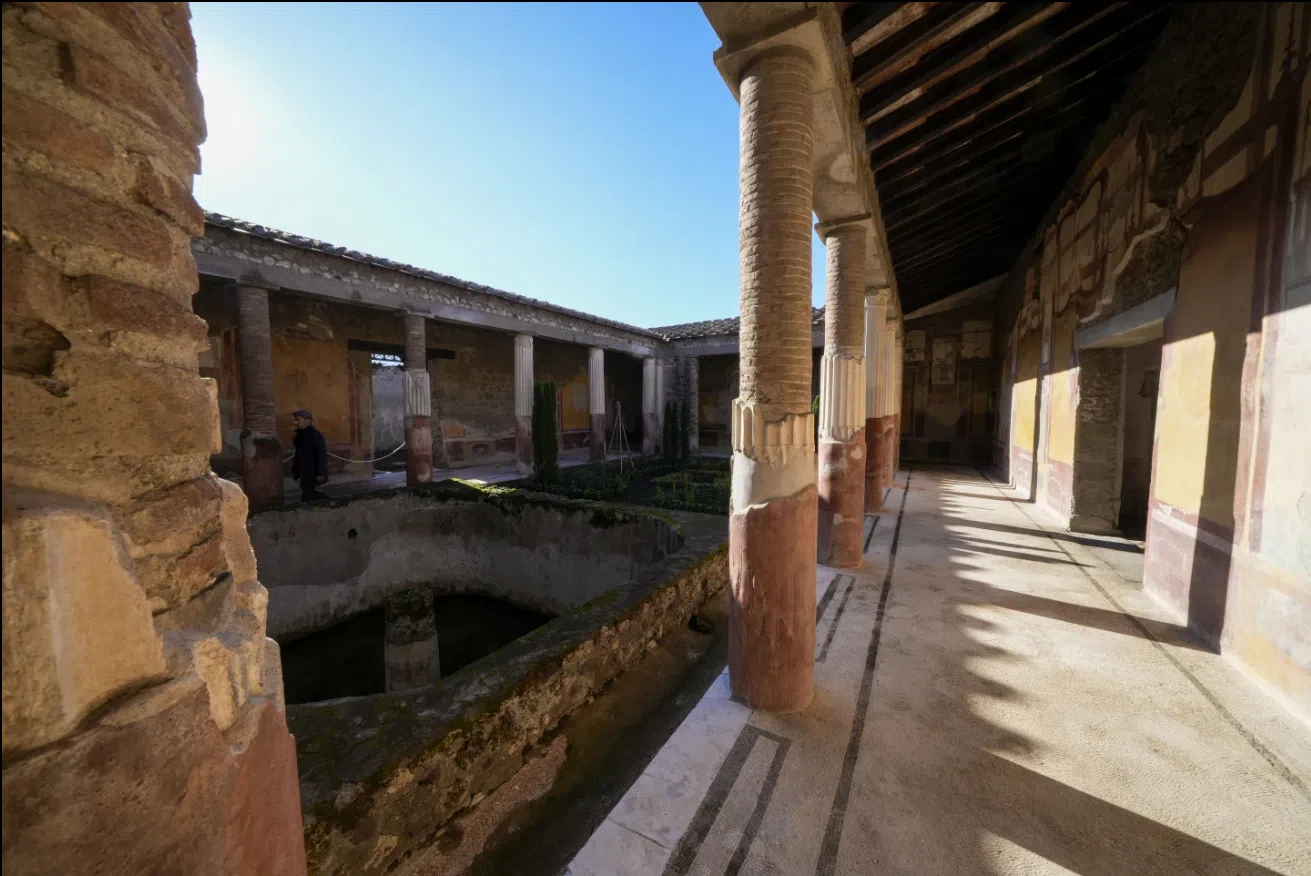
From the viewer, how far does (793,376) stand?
264 centimetres

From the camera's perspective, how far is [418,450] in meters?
9.11

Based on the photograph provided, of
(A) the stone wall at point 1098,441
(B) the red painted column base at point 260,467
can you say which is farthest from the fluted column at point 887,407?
(B) the red painted column base at point 260,467

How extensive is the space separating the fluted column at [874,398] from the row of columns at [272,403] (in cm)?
694

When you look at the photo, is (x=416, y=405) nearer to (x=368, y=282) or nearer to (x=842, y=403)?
(x=368, y=282)

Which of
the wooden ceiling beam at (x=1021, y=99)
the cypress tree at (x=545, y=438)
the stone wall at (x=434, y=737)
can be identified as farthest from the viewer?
the cypress tree at (x=545, y=438)

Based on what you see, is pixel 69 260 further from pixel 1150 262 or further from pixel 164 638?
pixel 1150 262

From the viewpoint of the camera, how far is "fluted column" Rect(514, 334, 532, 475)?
11039 mm

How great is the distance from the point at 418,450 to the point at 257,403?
253 centimetres

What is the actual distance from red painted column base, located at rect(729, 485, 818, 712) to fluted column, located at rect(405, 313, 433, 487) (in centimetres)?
781

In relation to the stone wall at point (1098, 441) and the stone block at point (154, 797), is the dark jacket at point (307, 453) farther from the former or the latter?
the stone wall at point (1098, 441)

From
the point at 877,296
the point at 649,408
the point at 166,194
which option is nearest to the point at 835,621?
the point at 166,194

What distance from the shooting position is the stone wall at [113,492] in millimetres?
794

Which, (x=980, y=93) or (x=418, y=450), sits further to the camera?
(x=418, y=450)

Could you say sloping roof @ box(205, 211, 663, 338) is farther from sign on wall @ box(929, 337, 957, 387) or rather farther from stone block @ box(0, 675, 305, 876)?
sign on wall @ box(929, 337, 957, 387)
